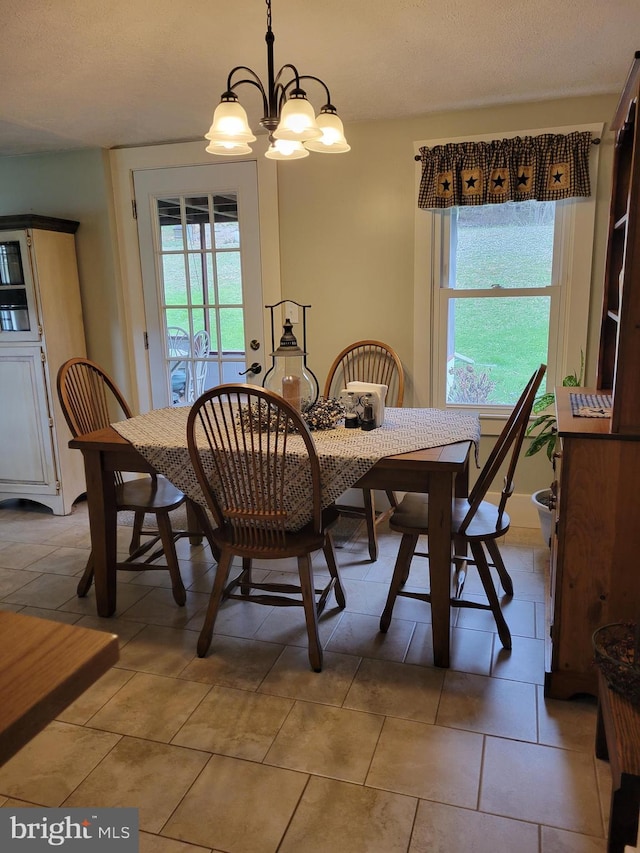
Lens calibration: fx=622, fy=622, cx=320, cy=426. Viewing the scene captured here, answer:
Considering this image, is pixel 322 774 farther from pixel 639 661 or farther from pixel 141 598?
pixel 141 598

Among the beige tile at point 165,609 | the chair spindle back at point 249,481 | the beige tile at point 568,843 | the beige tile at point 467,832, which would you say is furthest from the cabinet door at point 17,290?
the beige tile at point 568,843

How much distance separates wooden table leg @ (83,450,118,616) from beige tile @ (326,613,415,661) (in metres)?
0.95

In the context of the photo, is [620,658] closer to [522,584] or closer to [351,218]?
[522,584]

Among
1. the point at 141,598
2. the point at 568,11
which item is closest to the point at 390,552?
the point at 141,598

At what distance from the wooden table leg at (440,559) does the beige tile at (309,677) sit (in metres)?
0.31

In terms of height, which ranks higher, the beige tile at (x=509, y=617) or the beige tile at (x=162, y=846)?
the beige tile at (x=509, y=617)

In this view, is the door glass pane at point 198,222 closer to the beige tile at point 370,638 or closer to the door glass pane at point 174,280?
the door glass pane at point 174,280

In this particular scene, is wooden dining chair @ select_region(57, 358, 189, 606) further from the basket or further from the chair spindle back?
the basket

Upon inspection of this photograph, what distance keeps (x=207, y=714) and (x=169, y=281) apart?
2.75m

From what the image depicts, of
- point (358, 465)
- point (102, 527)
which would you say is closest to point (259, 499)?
point (358, 465)

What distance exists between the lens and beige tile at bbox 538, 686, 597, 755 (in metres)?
1.83

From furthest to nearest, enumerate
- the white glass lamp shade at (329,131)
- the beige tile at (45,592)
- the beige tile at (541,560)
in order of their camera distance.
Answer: the beige tile at (541,560)
the beige tile at (45,592)
the white glass lamp shade at (329,131)

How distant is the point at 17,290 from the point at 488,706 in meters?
3.38

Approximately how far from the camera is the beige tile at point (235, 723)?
183cm
